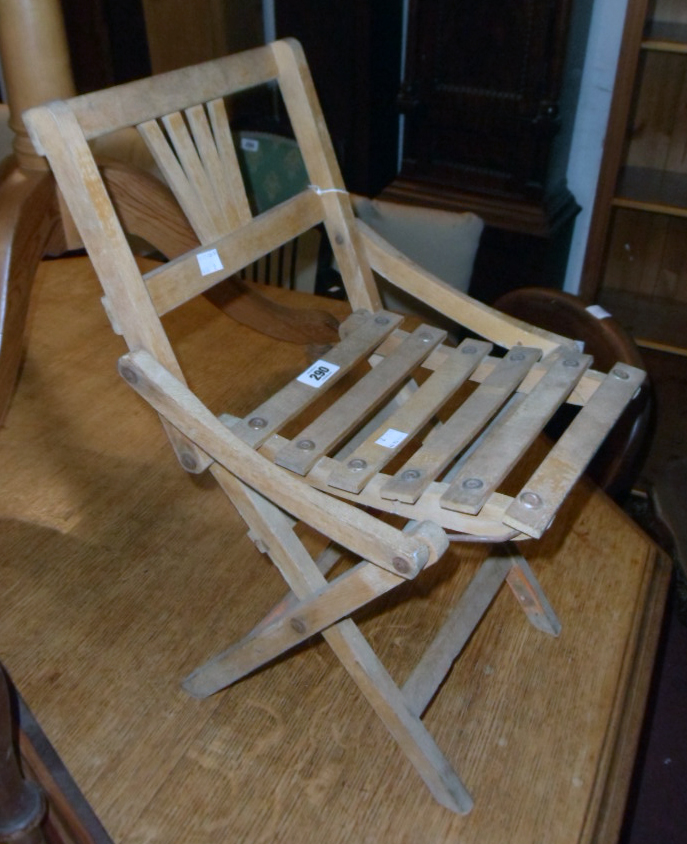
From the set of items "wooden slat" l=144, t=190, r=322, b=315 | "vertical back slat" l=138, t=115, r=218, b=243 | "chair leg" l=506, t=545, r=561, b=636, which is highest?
"vertical back slat" l=138, t=115, r=218, b=243

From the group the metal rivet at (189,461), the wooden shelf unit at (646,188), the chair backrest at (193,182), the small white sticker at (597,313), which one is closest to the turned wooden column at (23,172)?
the chair backrest at (193,182)

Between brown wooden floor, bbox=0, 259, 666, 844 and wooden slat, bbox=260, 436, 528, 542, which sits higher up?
wooden slat, bbox=260, 436, 528, 542

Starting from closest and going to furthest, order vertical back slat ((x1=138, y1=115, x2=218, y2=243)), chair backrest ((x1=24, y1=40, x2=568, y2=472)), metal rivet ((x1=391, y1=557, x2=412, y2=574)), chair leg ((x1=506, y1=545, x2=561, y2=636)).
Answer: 1. metal rivet ((x1=391, y1=557, x2=412, y2=574))
2. chair backrest ((x1=24, y1=40, x2=568, y2=472))
3. vertical back slat ((x1=138, y1=115, x2=218, y2=243))
4. chair leg ((x1=506, y1=545, x2=561, y2=636))

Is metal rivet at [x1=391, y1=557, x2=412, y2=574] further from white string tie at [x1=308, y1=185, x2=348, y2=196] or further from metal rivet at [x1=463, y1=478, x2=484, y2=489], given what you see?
white string tie at [x1=308, y1=185, x2=348, y2=196]

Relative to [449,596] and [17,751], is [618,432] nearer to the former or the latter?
[449,596]

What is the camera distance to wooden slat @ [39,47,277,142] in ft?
2.84

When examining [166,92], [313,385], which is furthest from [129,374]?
[166,92]

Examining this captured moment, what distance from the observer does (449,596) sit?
1179 mm

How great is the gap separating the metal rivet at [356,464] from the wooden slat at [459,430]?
0.13 feet

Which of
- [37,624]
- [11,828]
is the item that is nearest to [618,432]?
[37,624]

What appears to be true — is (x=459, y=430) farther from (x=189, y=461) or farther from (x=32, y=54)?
(x=32, y=54)

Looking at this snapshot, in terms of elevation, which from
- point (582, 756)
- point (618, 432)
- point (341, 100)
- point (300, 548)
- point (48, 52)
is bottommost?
point (582, 756)

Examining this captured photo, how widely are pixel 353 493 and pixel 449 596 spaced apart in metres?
0.39

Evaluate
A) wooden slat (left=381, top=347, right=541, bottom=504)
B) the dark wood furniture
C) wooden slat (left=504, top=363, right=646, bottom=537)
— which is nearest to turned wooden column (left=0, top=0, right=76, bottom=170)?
wooden slat (left=381, top=347, right=541, bottom=504)
